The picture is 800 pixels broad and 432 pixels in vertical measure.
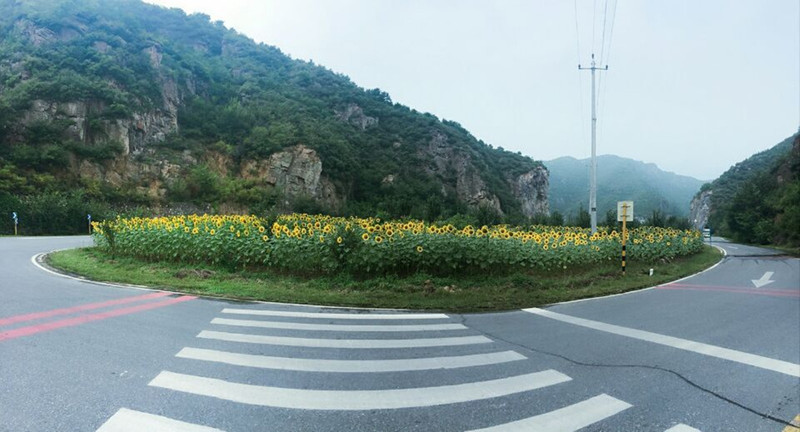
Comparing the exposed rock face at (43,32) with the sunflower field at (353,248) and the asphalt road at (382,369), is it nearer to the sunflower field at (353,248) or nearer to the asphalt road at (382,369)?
the sunflower field at (353,248)

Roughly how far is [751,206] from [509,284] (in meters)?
50.7

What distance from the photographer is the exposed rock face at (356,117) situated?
84375 millimetres

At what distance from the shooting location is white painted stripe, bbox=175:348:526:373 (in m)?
3.58

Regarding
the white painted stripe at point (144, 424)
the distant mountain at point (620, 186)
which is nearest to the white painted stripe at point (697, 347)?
the white painted stripe at point (144, 424)

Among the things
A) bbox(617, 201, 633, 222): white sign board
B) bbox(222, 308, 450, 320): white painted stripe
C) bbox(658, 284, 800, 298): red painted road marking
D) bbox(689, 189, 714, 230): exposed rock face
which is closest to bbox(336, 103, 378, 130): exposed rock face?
bbox(689, 189, 714, 230): exposed rock face

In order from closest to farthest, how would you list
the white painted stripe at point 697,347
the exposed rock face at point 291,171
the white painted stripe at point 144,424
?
the white painted stripe at point 144,424, the white painted stripe at point 697,347, the exposed rock face at point 291,171

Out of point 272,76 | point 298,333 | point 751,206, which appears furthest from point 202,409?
point 272,76

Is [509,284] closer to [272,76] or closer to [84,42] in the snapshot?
[84,42]

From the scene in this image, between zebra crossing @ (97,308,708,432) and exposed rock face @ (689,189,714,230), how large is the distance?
294 feet

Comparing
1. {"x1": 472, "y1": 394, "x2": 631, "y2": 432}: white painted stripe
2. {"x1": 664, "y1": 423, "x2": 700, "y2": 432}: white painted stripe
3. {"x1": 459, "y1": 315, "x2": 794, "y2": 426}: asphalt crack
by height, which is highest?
{"x1": 472, "y1": 394, "x2": 631, "y2": 432}: white painted stripe

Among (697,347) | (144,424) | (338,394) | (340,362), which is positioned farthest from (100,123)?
(697,347)

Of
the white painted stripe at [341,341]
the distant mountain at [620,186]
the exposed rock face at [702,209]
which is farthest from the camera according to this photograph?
the distant mountain at [620,186]

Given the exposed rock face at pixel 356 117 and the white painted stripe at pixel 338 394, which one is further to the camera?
the exposed rock face at pixel 356 117

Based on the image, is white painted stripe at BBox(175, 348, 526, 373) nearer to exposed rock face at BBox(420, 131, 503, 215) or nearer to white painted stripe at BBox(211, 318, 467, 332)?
white painted stripe at BBox(211, 318, 467, 332)
